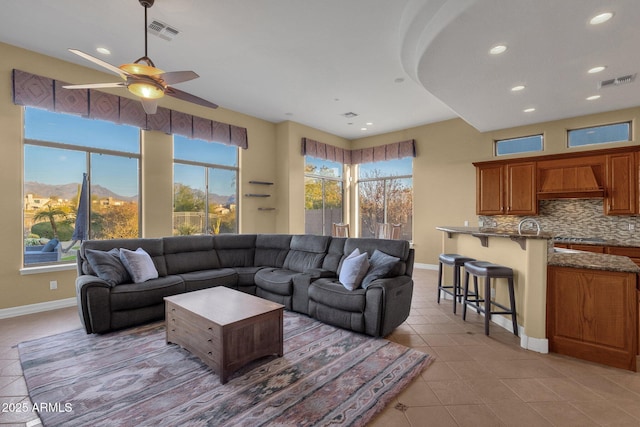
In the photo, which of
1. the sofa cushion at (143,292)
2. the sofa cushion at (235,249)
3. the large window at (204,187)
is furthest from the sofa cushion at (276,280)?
the large window at (204,187)

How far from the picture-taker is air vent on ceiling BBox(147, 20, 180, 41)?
3.11m

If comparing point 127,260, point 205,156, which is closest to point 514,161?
point 205,156

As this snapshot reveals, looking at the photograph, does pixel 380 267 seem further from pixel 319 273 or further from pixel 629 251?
pixel 629 251

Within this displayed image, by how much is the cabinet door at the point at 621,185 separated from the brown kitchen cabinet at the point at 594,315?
3.01 meters

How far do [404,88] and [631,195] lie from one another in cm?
382

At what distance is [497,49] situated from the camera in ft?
9.32

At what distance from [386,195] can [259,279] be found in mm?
4768

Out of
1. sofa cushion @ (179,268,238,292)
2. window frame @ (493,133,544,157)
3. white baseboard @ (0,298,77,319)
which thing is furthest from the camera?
window frame @ (493,133,544,157)

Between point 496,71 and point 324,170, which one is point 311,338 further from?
point 324,170

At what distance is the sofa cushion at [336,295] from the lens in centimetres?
306

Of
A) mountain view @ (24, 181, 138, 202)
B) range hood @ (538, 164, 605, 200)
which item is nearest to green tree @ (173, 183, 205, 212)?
mountain view @ (24, 181, 138, 202)

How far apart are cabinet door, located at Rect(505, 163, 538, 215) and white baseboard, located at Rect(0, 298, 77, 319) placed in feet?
24.0

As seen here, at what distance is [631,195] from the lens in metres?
4.36

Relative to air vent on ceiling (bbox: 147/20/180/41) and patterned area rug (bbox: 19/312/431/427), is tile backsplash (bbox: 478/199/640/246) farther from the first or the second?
air vent on ceiling (bbox: 147/20/180/41)
